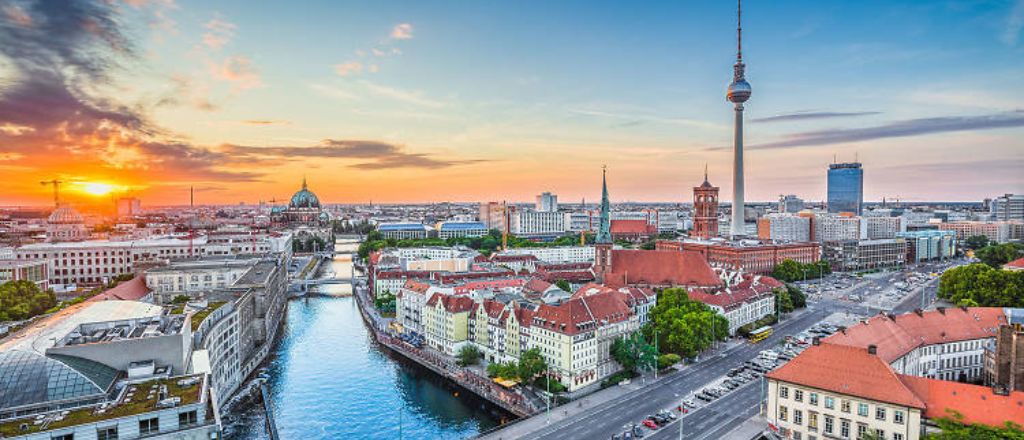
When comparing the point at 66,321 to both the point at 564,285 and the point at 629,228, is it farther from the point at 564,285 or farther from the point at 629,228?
the point at 629,228

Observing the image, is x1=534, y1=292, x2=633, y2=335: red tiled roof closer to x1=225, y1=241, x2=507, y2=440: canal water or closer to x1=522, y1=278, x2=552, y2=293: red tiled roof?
x1=225, y1=241, x2=507, y2=440: canal water

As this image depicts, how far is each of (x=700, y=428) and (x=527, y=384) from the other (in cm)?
1412

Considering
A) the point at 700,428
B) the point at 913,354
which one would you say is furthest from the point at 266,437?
the point at 913,354

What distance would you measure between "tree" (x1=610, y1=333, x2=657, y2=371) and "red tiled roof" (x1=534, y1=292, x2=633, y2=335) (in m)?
2.74

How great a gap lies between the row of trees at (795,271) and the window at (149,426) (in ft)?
302

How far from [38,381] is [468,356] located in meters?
30.8

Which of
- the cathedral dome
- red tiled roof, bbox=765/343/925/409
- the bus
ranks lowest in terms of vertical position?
the bus

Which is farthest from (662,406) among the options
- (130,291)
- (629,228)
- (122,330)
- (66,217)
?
(66,217)

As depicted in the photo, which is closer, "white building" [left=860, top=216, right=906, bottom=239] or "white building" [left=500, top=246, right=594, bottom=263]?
"white building" [left=500, top=246, right=594, bottom=263]

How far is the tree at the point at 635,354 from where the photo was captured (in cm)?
4553

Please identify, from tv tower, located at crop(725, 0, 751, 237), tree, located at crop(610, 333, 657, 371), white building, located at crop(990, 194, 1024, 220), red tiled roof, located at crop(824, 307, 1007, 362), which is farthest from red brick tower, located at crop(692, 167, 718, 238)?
white building, located at crop(990, 194, 1024, 220)

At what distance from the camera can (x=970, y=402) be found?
92.8 ft

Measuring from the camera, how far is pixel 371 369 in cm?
5322

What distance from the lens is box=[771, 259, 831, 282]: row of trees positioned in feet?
311
